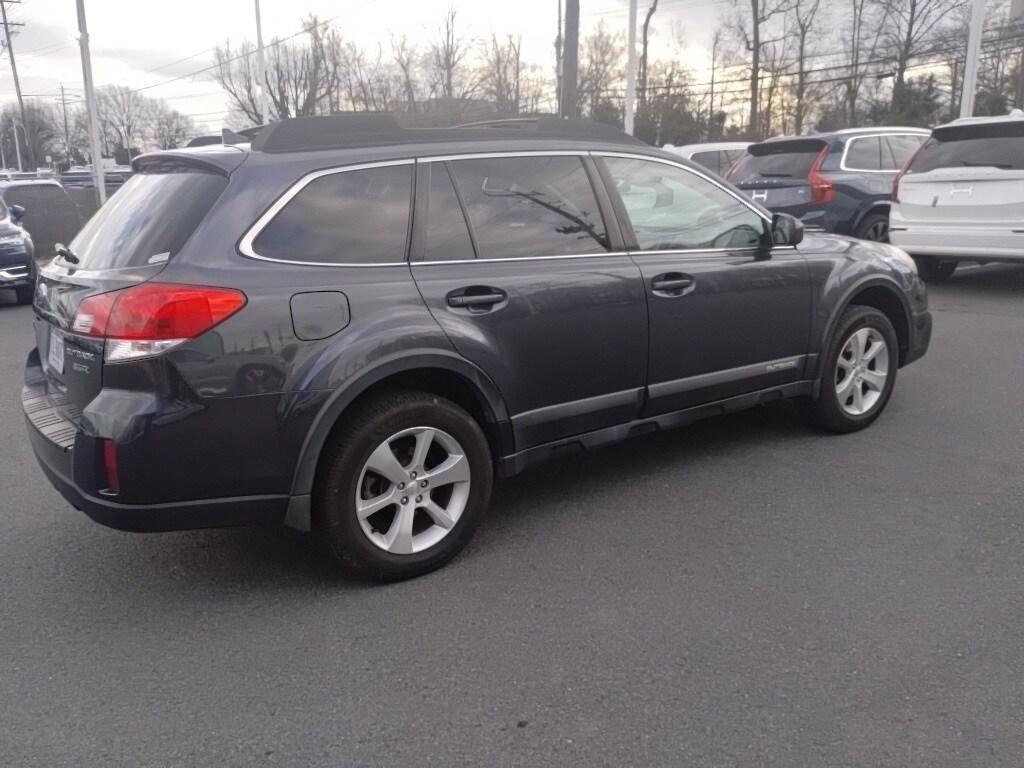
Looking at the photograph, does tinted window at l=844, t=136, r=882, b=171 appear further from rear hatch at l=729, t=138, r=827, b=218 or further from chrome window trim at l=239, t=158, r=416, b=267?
chrome window trim at l=239, t=158, r=416, b=267

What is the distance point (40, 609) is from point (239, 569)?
0.73m

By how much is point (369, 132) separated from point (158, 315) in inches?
49.4

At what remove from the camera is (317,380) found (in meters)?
3.25

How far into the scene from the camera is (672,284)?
428 centimetres

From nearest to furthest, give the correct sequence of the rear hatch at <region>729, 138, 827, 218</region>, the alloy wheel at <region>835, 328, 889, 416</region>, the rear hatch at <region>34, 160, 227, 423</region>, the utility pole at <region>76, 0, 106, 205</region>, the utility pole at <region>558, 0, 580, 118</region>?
the rear hatch at <region>34, 160, 227, 423</region>
the alloy wheel at <region>835, 328, 889, 416</region>
the rear hatch at <region>729, 138, 827, 218</region>
the utility pole at <region>558, 0, 580, 118</region>
the utility pole at <region>76, 0, 106, 205</region>

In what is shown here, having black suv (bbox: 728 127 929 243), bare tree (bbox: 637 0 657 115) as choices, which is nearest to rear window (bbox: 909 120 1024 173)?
black suv (bbox: 728 127 929 243)

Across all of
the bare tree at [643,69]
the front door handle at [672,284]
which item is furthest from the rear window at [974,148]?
the bare tree at [643,69]

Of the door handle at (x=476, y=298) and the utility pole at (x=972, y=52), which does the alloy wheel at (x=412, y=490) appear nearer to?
the door handle at (x=476, y=298)

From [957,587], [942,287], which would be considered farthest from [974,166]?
[957,587]

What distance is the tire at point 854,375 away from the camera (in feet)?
16.6

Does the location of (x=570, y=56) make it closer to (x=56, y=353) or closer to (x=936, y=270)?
(x=936, y=270)

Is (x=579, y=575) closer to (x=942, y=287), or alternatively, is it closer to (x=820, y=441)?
(x=820, y=441)

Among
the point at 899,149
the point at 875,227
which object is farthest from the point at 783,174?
the point at 899,149

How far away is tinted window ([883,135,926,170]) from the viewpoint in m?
11.4
